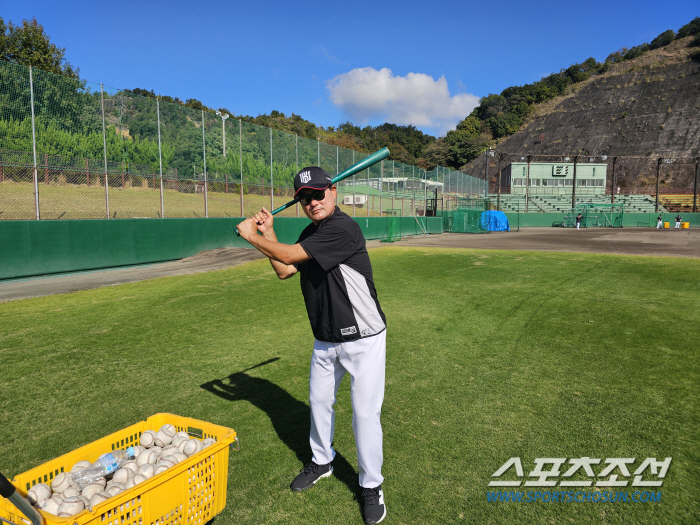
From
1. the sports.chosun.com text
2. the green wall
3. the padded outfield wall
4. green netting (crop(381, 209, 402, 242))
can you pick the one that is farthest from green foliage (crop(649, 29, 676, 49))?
the sports.chosun.com text

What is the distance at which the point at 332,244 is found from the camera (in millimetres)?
2617

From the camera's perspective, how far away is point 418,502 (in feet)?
9.04

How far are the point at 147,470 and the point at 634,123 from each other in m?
103

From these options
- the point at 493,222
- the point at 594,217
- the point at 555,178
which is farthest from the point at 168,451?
the point at 555,178

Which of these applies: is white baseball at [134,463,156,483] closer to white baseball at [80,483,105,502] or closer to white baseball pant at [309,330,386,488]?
white baseball at [80,483,105,502]

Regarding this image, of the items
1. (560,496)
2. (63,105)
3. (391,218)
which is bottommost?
(560,496)

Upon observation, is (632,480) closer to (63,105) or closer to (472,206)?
(63,105)

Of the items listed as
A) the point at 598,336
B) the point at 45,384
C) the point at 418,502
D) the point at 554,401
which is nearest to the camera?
the point at 418,502

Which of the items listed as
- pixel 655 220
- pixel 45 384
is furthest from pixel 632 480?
pixel 655 220

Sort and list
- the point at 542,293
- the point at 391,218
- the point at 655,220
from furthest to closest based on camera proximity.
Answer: the point at 655,220, the point at 391,218, the point at 542,293

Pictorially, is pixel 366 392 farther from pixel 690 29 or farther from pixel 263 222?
pixel 690 29

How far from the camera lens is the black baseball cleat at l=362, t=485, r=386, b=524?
2.56 metres

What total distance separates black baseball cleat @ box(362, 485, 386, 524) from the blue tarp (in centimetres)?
3931

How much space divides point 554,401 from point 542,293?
18.8 feet
